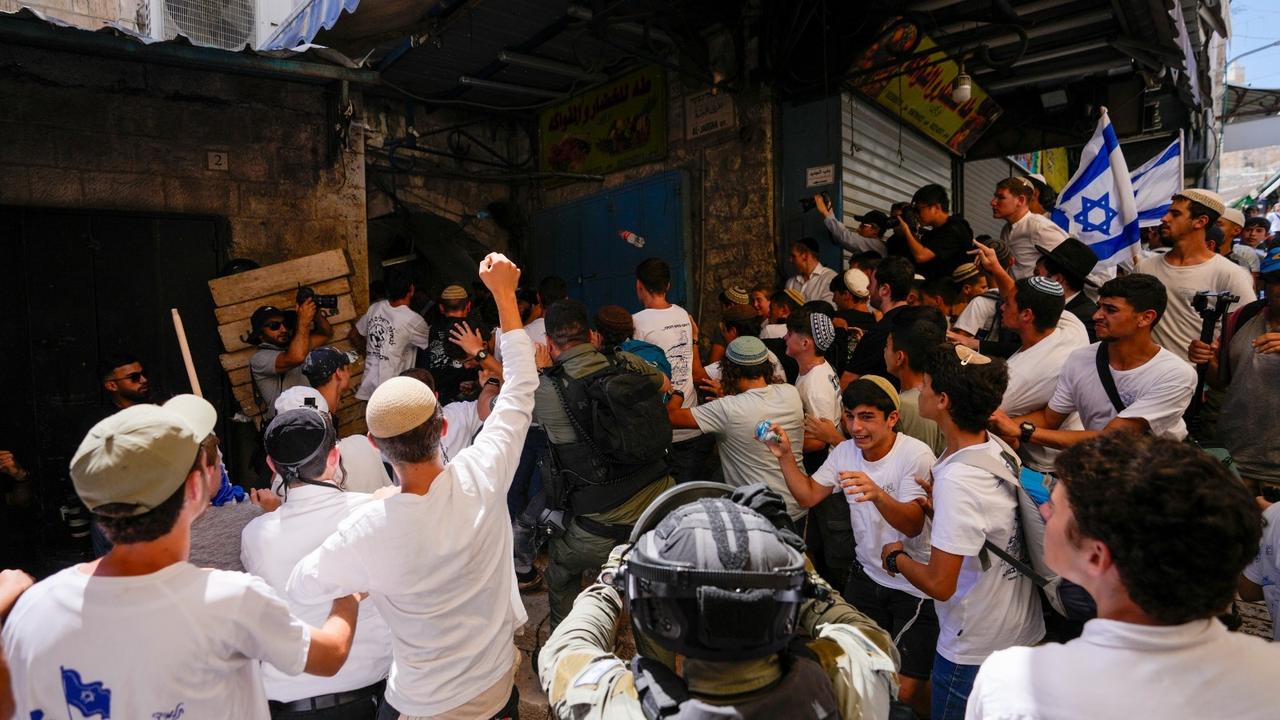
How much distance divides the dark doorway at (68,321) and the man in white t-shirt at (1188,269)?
666cm

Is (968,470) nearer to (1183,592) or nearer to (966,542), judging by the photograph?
(966,542)

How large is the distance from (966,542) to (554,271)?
8129mm

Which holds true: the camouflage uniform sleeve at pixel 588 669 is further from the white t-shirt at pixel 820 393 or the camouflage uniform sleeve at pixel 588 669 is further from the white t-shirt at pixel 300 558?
the white t-shirt at pixel 820 393

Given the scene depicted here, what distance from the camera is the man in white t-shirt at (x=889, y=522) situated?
286 centimetres

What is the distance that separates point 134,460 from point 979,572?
263cm

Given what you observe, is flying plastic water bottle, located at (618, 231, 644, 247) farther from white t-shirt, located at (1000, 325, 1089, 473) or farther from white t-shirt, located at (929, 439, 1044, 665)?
white t-shirt, located at (929, 439, 1044, 665)

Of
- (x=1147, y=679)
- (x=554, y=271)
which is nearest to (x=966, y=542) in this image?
(x=1147, y=679)

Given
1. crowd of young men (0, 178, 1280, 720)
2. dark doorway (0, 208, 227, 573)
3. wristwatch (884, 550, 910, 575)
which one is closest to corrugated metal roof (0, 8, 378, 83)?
dark doorway (0, 208, 227, 573)

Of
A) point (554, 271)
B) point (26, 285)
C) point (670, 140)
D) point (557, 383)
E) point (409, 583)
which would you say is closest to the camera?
point (409, 583)

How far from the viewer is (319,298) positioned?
5410 millimetres

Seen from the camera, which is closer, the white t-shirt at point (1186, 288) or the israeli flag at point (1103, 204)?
the white t-shirt at point (1186, 288)

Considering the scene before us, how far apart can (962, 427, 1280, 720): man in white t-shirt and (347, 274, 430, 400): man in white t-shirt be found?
16.3 ft

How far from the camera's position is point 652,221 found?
826 centimetres

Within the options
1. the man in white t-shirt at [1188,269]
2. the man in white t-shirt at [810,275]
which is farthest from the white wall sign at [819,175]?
the man in white t-shirt at [1188,269]
